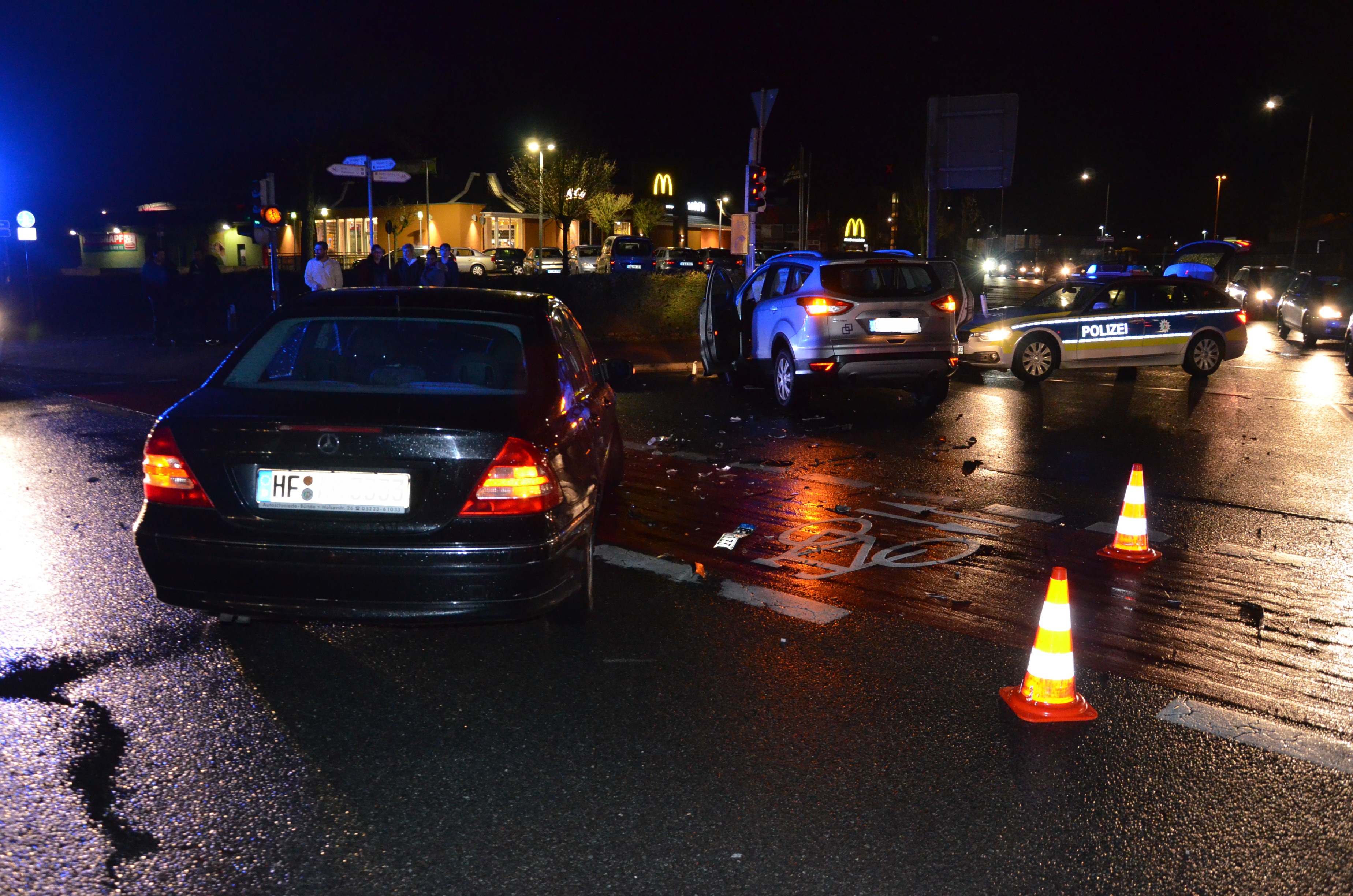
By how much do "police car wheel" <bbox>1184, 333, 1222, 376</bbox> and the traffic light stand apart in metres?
8.12

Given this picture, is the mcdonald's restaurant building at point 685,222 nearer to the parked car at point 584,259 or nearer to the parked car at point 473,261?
the parked car at point 584,259

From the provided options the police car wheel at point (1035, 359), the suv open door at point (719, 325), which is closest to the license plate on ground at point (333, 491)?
the suv open door at point (719, 325)

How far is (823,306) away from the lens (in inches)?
480

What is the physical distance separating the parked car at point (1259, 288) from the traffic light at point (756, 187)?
63.8ft

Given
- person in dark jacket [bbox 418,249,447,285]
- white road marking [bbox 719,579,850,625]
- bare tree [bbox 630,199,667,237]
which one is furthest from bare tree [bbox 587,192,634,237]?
white road marking [bbox 719,579,850,625]

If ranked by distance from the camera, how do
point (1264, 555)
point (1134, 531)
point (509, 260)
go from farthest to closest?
point (509, 260) → point (1264, 555) → point (1134, 531)

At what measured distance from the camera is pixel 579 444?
4.99 meters

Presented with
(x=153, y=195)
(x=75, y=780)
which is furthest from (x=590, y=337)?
(x=153, y=195)

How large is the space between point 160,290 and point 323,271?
20.8ft

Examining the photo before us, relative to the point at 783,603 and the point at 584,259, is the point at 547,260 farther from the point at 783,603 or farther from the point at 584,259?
the point at 783,603

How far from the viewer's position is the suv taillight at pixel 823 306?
12156mm

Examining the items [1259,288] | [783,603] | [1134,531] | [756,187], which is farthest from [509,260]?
[783,603]

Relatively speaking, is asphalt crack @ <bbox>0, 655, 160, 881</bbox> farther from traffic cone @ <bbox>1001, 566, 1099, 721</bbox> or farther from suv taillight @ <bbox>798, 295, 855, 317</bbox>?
suv taillight @ <bbox>798, 295, 855, 317</bbox>

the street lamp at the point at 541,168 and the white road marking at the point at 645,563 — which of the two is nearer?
the white road marking at the point at 645,563
